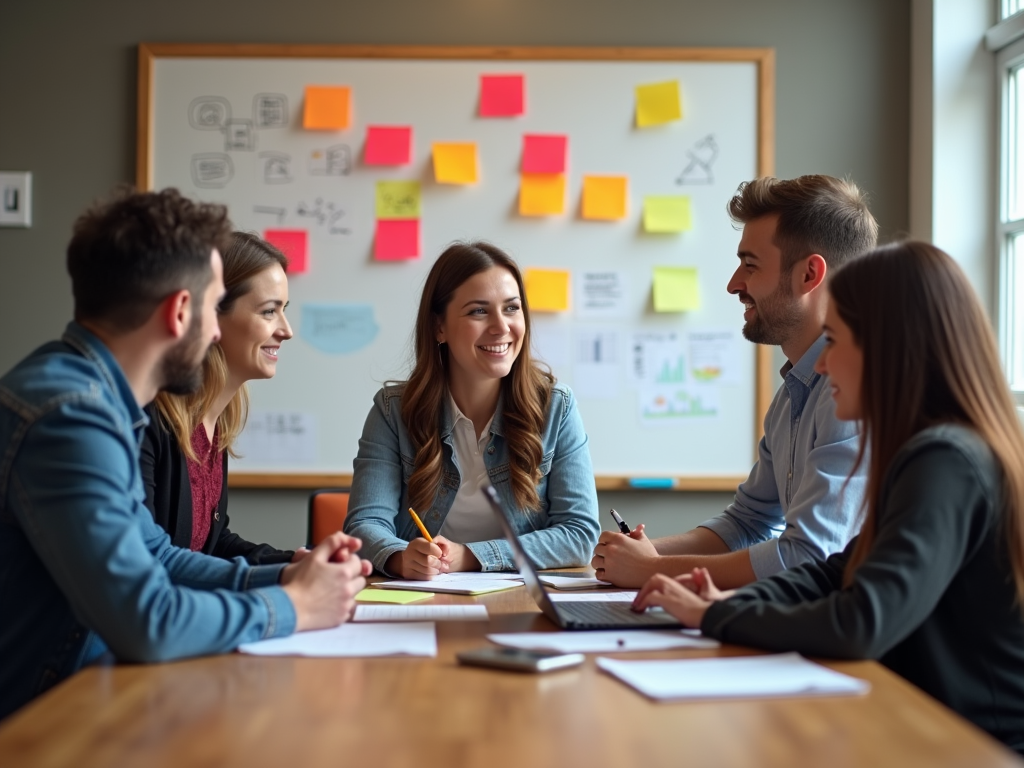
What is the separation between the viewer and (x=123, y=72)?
3539 millimetres

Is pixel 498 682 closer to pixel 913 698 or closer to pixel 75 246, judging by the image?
pixel 913 698

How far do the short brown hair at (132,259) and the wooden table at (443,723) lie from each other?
481 mm

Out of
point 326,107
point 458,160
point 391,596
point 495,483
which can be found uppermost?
point 326,107

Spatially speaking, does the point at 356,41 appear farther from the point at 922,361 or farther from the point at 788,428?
the point at 922,361

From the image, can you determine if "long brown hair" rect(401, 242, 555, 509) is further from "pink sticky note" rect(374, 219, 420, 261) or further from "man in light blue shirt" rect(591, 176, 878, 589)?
"pink sticky note" rect(374, 219, 420, 261)

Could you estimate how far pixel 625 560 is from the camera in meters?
1.81

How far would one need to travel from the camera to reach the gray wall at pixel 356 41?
3.51 metres

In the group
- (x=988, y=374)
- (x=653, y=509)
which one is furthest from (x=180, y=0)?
(x=988, y=374)

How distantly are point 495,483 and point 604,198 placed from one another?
5.00 ft

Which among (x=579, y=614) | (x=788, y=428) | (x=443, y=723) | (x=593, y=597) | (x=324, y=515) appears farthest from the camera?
(x=324, y=515)

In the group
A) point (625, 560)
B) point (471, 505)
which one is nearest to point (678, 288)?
point (471, 505)

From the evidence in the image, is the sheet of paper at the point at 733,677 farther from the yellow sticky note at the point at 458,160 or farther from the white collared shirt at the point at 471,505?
the yellow sticky note at the point at 458,160

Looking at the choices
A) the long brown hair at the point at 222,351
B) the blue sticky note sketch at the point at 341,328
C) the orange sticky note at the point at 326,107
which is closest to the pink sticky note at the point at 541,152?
the orange sticky note at the point at 326,107

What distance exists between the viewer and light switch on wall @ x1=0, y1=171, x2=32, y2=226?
11.5ft
